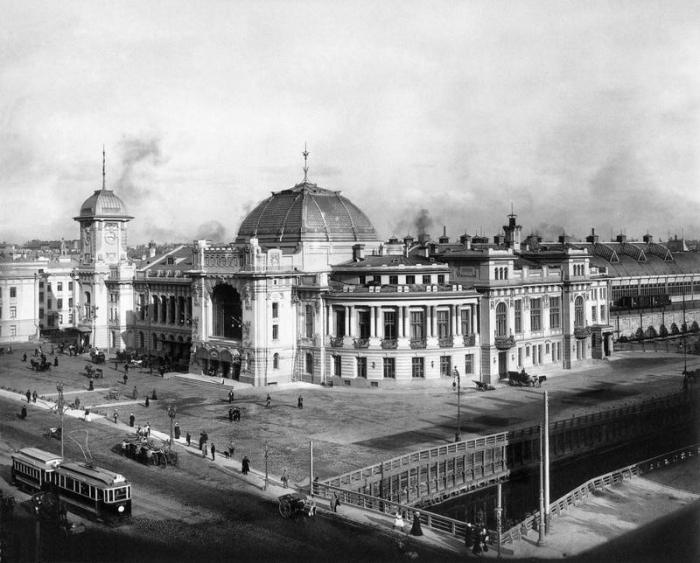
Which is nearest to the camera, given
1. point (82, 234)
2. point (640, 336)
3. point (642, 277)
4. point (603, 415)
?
point (603, 415)

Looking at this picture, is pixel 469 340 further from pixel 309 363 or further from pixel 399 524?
pixel 399 524

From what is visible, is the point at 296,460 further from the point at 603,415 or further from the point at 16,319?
the point at 16,319

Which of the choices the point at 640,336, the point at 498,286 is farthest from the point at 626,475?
the point at 640,336

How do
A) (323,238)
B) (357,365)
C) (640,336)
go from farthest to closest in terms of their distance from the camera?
(640,336), (323,238), (357,365)

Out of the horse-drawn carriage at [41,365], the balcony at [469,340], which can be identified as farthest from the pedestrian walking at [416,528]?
the horse-drawn carriage at [41,365]

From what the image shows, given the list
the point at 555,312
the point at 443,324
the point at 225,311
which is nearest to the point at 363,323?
the point at 443,324

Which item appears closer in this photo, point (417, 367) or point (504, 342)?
point (417, 367)

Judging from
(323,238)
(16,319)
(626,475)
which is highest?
(323,238)

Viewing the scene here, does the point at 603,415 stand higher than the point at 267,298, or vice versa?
the point at 267,298
